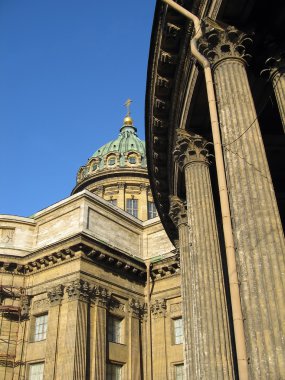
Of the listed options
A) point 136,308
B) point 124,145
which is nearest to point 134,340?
point 136,308

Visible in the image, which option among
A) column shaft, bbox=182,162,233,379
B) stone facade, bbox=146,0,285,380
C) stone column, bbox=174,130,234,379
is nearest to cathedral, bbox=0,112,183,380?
stone facade, bbox=146,0,285,380

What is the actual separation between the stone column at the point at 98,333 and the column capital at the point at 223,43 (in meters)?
15.9

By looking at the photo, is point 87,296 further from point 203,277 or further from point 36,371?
point 203,277

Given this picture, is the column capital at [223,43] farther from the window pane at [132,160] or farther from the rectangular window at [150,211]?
the window pane at [132,160]

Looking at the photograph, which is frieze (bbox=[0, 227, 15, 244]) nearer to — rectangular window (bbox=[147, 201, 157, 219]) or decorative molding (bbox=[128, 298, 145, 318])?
decorative molding (bbox=[128, 298, 145, 318])

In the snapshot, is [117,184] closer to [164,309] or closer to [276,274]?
[164,309]

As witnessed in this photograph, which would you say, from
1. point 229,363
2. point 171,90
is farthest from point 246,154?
point 171,90

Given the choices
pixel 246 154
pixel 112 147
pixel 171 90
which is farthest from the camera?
pixel 112 147

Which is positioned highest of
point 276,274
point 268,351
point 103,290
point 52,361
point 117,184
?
point 117,184

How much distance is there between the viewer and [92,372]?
68.5 feet

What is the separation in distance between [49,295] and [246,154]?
1718 centimetres

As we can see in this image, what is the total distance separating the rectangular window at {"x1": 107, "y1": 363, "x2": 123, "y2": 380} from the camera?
22641 mm

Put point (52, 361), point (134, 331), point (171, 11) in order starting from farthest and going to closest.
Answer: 1. point (134, 331)
2. point (52, 361)
3. point (171, 11)

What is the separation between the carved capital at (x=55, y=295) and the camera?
22469 mm
